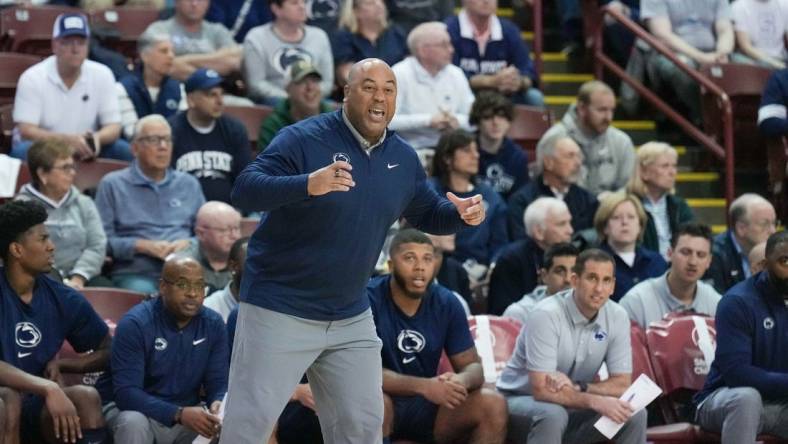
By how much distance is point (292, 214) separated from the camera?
17.3 ft

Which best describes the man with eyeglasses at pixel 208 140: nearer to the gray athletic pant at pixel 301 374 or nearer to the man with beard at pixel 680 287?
the man with beard at pixel 680 287

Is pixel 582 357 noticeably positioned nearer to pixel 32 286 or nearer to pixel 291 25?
pixel 32 286

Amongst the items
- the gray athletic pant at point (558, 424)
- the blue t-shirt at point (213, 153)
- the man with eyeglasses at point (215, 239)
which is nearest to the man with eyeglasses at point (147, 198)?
the man with eyeglasses at point (215, 239)

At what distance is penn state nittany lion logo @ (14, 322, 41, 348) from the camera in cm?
694

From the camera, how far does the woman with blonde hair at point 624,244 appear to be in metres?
8.91

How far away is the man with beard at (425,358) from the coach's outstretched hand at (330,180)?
228cm

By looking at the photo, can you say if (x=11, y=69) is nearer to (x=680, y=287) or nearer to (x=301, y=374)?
(x=680, y=287)

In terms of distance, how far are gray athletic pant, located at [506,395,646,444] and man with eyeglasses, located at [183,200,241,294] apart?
6.29 ft

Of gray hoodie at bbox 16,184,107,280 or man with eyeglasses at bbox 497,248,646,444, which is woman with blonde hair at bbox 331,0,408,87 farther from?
man with eyeglasses at bbox 497,248,646,444

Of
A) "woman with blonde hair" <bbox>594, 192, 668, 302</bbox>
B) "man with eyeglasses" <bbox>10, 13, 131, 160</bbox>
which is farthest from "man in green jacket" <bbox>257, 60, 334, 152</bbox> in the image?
"woman with blonde hair" <bbox>594, 192, 668, 302</bbox>

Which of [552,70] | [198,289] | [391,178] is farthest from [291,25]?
[391,178]

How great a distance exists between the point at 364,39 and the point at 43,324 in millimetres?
4582

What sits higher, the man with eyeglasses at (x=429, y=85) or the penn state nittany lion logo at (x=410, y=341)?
the man with eyeglasses at (x=429, y=85)

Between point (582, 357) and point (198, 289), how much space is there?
1956 millimetres
